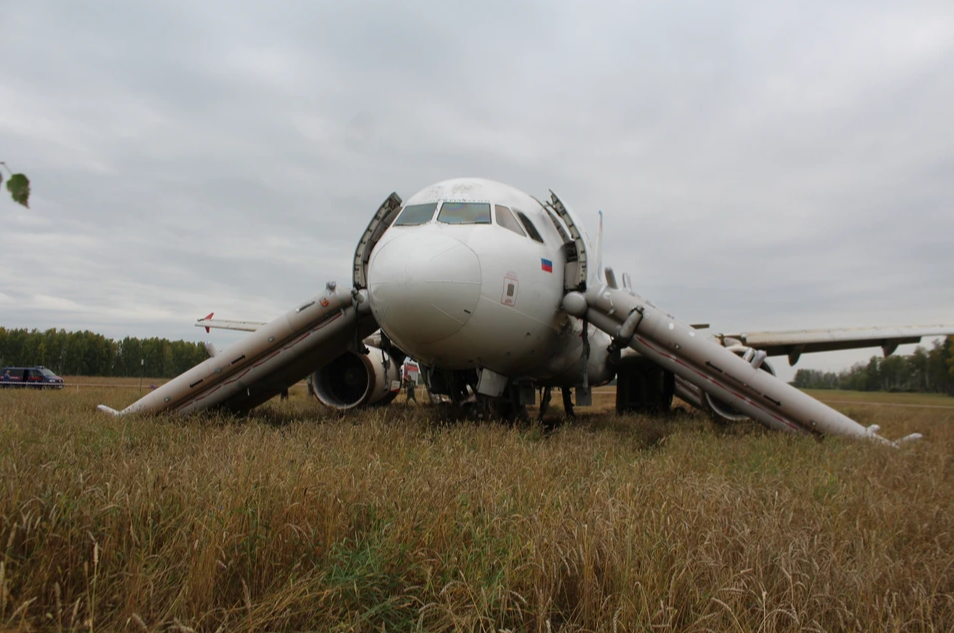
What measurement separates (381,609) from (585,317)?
20.9 ft

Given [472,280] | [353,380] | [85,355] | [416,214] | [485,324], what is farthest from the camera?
[85,355]

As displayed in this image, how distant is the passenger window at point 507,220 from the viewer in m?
7.14

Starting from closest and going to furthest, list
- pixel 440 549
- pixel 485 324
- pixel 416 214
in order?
1. pixel 440 549
2. pixel 485 324
3. pixel 416 214

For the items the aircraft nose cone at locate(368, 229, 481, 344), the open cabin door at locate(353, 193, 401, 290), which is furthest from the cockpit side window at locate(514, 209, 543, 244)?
the open cabin door at locate(353, 193, 401, 290)

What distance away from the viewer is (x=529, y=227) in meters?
7.56

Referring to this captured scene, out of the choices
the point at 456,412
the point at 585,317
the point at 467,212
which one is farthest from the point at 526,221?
the point at 456,412

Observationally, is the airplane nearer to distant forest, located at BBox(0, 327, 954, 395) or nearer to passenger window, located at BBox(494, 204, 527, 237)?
passenger window, located at BBox(494, 204, 527, 237)

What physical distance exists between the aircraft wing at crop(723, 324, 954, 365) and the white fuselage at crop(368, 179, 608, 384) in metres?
5.85

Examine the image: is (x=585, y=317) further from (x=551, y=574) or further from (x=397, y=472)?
(x=551, y=574)

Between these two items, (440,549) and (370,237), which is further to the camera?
(370,237)

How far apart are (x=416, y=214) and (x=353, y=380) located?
16.7 ft

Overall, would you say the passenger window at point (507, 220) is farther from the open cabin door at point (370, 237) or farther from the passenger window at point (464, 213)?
the open cabin door at point (370, 237)

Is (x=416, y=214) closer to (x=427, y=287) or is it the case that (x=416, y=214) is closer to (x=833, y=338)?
(x=427, y=287)

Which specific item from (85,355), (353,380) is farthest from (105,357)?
(353,380)
